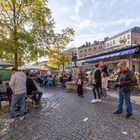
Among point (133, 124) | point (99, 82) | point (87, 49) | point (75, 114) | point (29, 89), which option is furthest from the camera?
point (87, 49)

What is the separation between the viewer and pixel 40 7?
10.7 meters

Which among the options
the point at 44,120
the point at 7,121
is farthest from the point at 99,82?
the point at 7,121

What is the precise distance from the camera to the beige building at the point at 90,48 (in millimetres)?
91812

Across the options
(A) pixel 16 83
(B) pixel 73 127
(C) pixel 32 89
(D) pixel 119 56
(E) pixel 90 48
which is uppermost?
(E) pixel 90 48

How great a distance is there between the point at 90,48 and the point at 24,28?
3451 inches

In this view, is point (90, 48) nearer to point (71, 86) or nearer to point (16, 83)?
point (71, 86)

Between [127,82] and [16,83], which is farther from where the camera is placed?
[16,83]

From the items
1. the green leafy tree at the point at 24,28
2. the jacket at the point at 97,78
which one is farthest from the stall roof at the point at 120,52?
the green leafy tree at the point at 24,28

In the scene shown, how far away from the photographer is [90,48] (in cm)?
9688

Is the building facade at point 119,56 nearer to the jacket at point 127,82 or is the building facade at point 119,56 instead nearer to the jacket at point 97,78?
the jacket at point 97,78

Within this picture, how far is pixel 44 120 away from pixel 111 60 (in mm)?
13998

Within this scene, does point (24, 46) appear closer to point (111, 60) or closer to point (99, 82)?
point (99, 82)

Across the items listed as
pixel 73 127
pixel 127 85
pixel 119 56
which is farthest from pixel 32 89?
pixel 119 56

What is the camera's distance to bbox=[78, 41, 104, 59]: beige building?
91.8 meters
